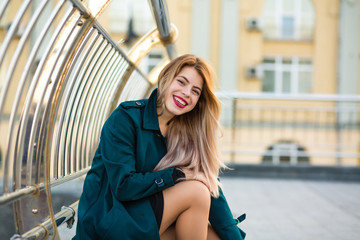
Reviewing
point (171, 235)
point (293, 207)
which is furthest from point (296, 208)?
point (171, 235)

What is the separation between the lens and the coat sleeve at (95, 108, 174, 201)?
1.76 metres

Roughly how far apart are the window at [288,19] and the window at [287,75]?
91cm

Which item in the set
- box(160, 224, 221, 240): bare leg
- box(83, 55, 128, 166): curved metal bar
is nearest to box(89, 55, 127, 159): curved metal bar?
box(83, 55, 128, 166): curved metal bar

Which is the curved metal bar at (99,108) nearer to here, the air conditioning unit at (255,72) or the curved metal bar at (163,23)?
the curved metal bar at (163,23)

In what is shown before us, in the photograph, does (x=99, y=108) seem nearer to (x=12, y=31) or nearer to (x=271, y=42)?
(x=12, y=31)

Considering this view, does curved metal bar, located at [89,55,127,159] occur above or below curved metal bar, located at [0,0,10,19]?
below

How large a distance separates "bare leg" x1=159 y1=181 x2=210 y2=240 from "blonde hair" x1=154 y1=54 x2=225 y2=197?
12cm

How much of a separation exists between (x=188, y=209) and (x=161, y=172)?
23 cm

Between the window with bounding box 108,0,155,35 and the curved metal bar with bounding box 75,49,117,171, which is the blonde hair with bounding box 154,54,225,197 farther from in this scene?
the window with bounding box 108,0,155,35

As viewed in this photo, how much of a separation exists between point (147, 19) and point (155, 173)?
13.2 m

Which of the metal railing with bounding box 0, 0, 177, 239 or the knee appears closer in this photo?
the metal railing with bounding box 0, 0, 177, 239

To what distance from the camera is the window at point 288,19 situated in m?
14.1

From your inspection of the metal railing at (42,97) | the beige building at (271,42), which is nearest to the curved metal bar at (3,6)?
the metal railing at (42,97)

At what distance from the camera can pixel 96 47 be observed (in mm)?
2035
